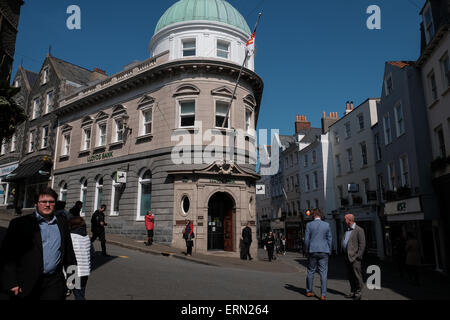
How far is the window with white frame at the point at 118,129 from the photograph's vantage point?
75.4ft

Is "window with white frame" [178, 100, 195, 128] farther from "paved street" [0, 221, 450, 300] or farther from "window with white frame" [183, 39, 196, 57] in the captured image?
"paved street" [0, 221, 450, 300]

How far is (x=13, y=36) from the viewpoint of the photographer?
44.4ft

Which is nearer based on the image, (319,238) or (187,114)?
(319,238)

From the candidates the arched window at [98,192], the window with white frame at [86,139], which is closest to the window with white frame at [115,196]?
the arched window at [98,192]

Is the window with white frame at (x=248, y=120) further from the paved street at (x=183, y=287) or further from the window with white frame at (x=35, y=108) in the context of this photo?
the window with white frame at (x=35, y=108)

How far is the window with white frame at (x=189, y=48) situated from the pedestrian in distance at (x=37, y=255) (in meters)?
18.6

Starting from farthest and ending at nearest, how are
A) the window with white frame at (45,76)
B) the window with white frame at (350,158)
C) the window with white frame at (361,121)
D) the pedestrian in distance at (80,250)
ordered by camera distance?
the window with white frame at (45,76), the window with white frame at (350,158), the window with white frame at (361,121), the pedestrian in distance at (80,250)

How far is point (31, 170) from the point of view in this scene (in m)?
28.1

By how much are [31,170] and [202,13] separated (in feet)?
63.3

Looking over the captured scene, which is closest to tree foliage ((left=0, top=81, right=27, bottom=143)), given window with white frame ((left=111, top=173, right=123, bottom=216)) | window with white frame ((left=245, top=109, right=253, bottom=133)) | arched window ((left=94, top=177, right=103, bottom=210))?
window with white frame ((left=111, top=173, right=123, bottom=216))

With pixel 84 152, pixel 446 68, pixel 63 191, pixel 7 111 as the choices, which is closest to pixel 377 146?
pixel 446 68

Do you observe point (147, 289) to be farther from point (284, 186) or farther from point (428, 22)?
point (284, 186)

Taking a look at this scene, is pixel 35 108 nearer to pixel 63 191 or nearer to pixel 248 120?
pixel 63 191
